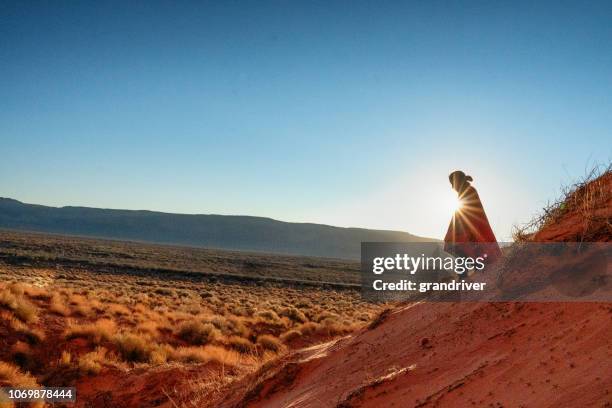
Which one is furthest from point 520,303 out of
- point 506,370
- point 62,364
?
point 62,364

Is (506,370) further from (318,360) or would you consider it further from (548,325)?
(318,360)

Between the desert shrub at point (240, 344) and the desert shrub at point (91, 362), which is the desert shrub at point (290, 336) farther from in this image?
the desert shrub at point (91, 362)

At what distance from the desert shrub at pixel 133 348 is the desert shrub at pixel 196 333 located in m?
2.78

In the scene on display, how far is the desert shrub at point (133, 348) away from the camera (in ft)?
41.6

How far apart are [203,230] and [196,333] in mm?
148482

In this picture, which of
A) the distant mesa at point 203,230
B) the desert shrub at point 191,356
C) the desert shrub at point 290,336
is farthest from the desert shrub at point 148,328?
the distant mesa at point 203,230

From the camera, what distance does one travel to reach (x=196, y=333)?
1616cm

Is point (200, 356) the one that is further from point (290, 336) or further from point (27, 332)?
point (290, 336)

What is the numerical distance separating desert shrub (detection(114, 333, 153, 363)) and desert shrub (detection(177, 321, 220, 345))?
9.13 ft

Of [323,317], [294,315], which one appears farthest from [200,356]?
[323,317]

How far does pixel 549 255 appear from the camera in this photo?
16.3ft

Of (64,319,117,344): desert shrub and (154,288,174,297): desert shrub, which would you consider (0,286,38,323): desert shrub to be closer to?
(64,319,117,344): desert shrub

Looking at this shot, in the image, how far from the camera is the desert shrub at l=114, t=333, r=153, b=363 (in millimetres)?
12672

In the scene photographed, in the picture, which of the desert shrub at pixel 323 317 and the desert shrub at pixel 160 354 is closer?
the desert shrub at pixel 160 354
